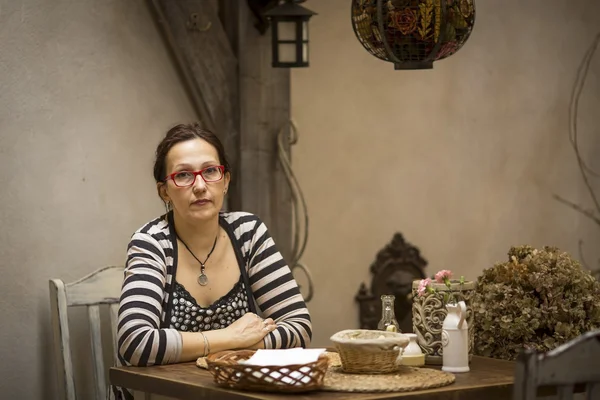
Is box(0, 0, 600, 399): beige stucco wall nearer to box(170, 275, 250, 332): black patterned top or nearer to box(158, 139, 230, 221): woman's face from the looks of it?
box(158, 139, 230, 221): woman's face

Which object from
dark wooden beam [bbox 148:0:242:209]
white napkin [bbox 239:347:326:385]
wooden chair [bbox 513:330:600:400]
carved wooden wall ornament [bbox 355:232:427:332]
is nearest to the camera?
wooden chair [bbox 513:330:600:400]

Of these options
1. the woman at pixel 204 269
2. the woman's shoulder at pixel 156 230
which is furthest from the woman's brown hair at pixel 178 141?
the woman's shoulder at pixel 156 230

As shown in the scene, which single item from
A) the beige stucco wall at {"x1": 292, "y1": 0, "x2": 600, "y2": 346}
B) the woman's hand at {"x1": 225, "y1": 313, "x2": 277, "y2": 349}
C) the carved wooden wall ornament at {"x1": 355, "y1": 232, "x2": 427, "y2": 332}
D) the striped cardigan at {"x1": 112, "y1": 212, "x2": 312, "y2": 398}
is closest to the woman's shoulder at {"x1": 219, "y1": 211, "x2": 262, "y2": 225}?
the striped cardigan at {"x1": 112, "y1": 212, "x2": 312, "y2": 398}

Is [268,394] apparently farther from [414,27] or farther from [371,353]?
[414,27]

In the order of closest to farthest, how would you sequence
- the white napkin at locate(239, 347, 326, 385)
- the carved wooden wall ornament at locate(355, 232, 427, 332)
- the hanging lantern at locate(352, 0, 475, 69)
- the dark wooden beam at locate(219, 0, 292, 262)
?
the white napkin at locate(239, 347, 326, 385)
the hanging lantern at locate(352, 0, 475, 69)
the dark wooden beam at locate(219, 0, 292, 262)
the carved wooden wall ornament at locate(355, 232, 427, 332)

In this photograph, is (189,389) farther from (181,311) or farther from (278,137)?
(278,137)

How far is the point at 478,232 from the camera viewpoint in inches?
226

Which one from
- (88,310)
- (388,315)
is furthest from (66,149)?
(388,315)

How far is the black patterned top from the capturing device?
3355 millimetres

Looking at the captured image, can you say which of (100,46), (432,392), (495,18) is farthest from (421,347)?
(495,18)

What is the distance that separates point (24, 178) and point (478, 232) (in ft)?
8.52

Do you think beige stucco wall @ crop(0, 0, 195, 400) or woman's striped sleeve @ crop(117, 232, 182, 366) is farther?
beige stucco wall @ crop(0, 0, 195, 400)

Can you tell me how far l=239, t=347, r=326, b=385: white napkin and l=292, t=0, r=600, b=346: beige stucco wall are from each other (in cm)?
229

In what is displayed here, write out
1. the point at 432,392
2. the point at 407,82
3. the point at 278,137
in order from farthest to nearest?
the point at 407,82
the point at 278,137
the point at 432,392
